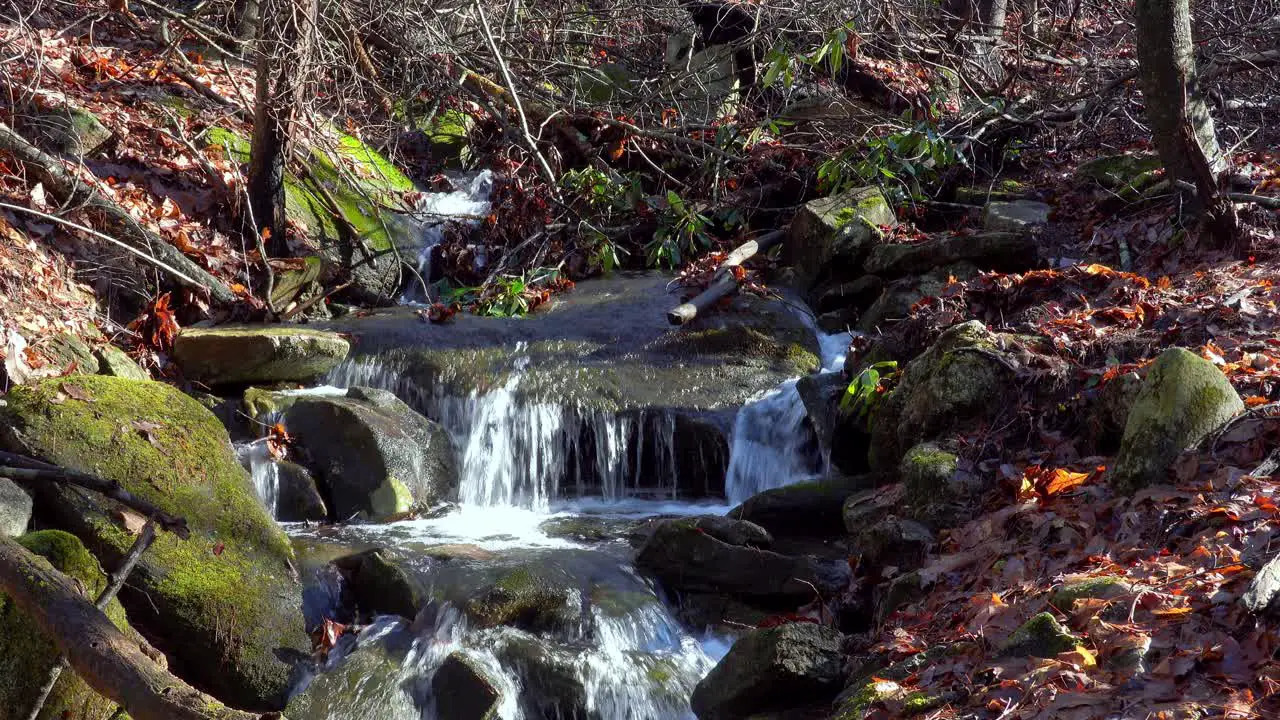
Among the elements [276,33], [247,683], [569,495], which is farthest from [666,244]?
[247,683]

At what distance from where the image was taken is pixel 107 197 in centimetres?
757

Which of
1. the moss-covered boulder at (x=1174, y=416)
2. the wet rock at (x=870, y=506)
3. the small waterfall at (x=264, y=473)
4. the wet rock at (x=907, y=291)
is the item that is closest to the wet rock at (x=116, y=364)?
the small waterfall at (x=264, y=473)

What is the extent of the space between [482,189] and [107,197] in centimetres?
437

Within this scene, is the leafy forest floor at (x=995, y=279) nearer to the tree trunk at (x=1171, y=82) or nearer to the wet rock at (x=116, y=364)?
the wet rock at (x=116, y=364)

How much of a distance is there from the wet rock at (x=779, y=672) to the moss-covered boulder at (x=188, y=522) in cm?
212

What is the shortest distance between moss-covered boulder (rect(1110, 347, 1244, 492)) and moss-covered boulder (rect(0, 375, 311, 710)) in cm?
394

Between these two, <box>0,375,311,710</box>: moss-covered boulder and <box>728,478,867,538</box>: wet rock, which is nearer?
<box>0,375,311,710</box>: moss-covered boulder

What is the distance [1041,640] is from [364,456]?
15.6 feet

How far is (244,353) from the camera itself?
7.43 meters

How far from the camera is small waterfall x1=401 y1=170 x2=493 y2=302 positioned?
9977 millimetres

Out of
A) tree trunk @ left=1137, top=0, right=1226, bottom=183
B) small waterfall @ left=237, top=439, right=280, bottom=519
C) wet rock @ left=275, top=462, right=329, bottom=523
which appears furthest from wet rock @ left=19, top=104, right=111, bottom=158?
tree trunk @ left=1137, top=0, right=1226, bottom=183

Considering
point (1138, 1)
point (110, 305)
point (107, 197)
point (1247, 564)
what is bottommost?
point (1247, 564)

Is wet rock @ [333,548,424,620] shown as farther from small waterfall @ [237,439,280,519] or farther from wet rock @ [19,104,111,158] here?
wet rock @ [19,104,111,158]

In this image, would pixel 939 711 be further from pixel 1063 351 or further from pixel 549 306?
pixel 549 306
